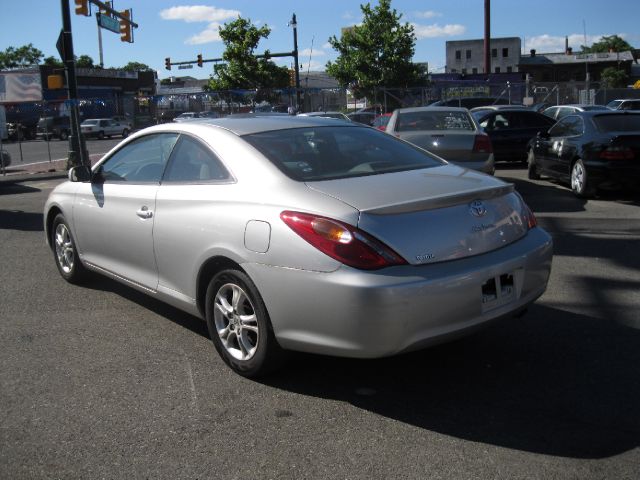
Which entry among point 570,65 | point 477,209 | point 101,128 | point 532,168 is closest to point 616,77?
point 570,65

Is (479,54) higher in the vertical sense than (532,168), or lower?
higher

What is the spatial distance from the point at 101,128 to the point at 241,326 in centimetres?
4409

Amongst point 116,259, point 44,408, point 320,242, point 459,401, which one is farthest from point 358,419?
A: point 116,259

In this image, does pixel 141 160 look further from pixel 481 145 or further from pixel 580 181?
pixel 580 181

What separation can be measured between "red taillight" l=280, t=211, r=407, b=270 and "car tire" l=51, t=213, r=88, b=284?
317cm

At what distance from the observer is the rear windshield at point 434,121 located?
35.6 ft

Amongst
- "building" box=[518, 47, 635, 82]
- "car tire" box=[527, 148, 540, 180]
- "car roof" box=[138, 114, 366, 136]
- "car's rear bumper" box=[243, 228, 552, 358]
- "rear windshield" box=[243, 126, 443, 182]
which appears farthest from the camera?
"building" box=[518, 47, 635, 82]

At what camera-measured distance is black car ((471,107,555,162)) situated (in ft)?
49.8

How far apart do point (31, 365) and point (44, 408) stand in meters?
0.73

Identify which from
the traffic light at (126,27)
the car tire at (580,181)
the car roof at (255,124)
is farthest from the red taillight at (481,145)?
the traffic light at (126,27)

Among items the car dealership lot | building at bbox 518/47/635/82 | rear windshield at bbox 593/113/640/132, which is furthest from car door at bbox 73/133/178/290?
building at bbox 518/47/635/82

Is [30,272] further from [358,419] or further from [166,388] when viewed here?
[358,419]

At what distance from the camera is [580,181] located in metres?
10.4

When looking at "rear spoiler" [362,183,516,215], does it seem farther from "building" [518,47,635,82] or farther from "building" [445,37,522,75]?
"building" [445,37,522,75]
